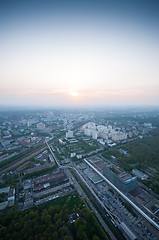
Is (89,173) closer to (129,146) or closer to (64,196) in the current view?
(64,196)

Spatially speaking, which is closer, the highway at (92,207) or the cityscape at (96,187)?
the highway at (92,207)

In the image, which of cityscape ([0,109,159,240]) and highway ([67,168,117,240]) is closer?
highway ([67,168,117,240])

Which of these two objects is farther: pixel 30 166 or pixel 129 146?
pixel 129 146

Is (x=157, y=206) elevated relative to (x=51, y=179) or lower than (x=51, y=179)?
lower

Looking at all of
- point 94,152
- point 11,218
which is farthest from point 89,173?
point 11,218

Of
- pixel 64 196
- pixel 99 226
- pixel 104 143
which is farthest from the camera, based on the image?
pixel 104 143

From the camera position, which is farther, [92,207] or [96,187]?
[96,187]

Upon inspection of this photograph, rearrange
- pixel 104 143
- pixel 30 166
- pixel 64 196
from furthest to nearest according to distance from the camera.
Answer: pixel 104 143, pixel 30 166, pixel 64 196

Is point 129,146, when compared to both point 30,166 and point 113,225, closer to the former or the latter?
point 113,225

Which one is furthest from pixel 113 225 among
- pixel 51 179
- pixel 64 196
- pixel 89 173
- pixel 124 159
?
pixel 124 159

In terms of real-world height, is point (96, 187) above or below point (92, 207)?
above
